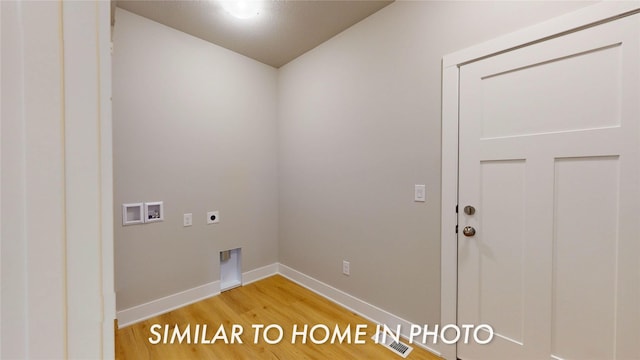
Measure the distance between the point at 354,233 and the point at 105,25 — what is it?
207cm

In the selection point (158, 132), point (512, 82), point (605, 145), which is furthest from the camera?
point (158, 132)

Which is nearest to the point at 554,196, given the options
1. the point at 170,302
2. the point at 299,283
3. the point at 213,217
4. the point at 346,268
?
the point at 346,268

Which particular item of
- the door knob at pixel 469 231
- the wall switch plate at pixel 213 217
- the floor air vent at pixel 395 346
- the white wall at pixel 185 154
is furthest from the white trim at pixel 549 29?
the wall switch plate at pixel 213 217

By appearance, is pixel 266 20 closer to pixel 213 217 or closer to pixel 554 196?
pixel 213 217

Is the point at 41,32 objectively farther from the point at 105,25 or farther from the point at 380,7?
the point at 380,7

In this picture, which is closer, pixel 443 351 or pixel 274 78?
pixel 443 351

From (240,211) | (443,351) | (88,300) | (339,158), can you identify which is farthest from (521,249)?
(240,211)

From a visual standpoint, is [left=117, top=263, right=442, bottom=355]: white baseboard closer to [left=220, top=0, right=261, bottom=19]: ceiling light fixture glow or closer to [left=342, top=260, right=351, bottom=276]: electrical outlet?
[left=342, top=260, right=351, bottom=276]: electrical outlet

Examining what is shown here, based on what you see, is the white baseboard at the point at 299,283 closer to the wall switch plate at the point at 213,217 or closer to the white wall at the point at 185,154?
the white wall at the point at 185,154

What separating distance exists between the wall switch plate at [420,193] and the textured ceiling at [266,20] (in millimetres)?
1391

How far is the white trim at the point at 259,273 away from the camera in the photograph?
268 cm

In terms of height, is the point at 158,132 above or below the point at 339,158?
above

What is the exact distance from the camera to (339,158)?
2.30 meters

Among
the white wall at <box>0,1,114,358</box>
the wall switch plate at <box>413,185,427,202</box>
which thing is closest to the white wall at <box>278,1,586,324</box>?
the wall switch plate at <box>413,185,427,202</box>
